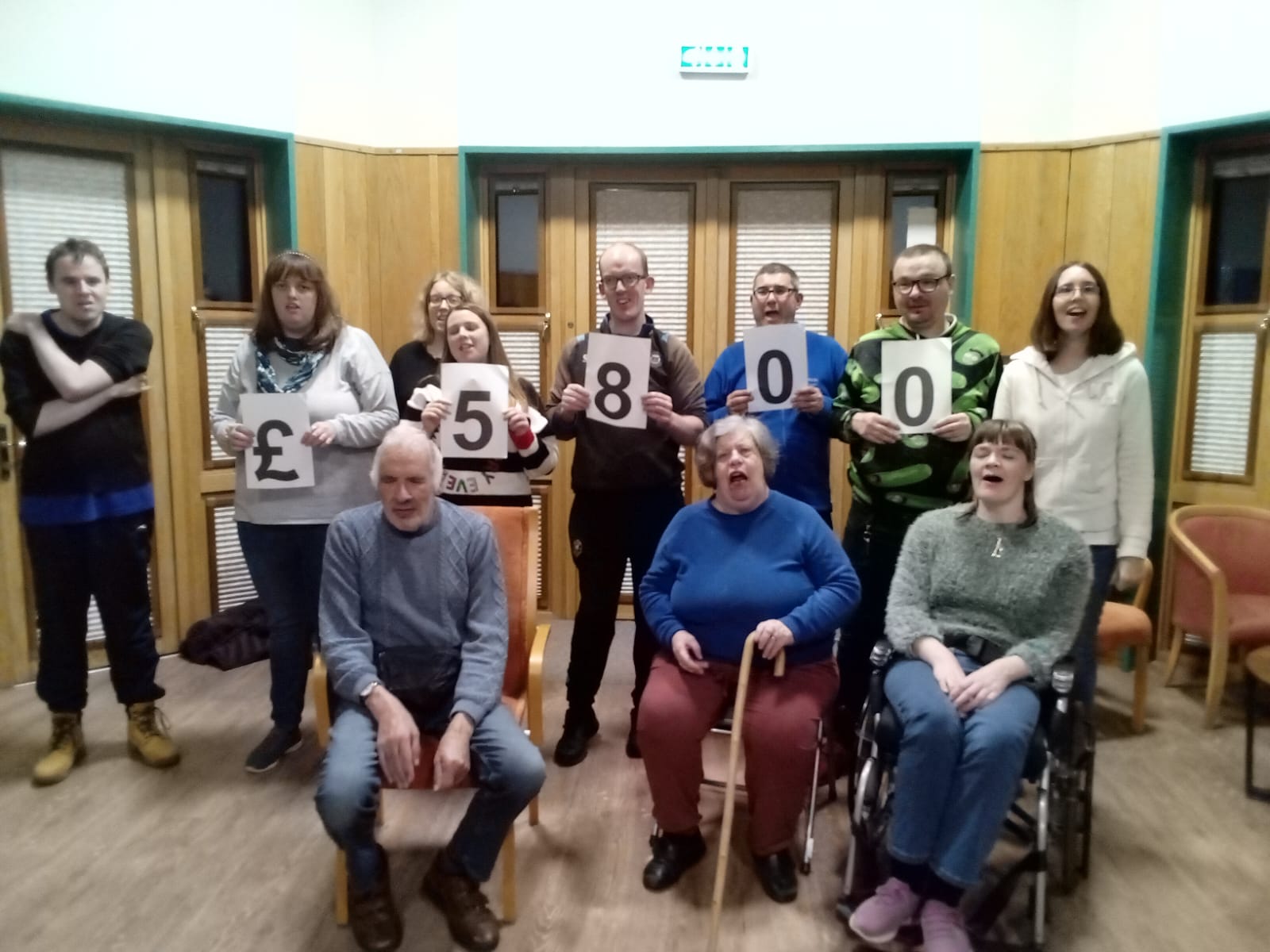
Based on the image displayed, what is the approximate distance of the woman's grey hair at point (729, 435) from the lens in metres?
2.34

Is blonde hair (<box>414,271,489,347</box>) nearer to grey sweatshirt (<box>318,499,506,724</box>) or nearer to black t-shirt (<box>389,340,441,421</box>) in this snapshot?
black t-shirt (<box>389,340,441,421</box>)

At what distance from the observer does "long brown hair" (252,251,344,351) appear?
2.62 metres

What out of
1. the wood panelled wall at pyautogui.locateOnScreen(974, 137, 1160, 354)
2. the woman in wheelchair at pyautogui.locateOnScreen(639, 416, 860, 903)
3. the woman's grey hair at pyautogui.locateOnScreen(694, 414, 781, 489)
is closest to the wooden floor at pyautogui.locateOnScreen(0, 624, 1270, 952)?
the woman in wheelchair at pyautogui.locateOnScreen(639, 416, 860, 903)

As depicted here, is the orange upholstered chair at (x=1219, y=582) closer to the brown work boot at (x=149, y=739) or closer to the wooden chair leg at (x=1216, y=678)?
the wooden chair leg at (x=1216, y=678)

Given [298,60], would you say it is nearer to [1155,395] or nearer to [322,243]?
[322,243]

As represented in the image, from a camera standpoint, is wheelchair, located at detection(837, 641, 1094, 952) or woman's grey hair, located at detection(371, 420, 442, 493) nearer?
wheelchair, located at detection(837, 641, 1094, 952)

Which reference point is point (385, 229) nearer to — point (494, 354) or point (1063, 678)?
point (494, 354)

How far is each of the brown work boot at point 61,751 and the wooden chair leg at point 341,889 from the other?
4.17ft

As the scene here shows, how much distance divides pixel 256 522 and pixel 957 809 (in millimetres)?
2115

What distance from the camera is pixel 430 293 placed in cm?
285

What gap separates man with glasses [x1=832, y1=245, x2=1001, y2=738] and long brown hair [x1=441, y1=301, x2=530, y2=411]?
3.19ft

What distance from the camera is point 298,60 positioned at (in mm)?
3873

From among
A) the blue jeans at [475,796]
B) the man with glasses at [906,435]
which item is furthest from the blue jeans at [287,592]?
the man with glasses at [906,435]

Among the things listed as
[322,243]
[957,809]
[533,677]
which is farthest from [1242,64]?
[322,243]
